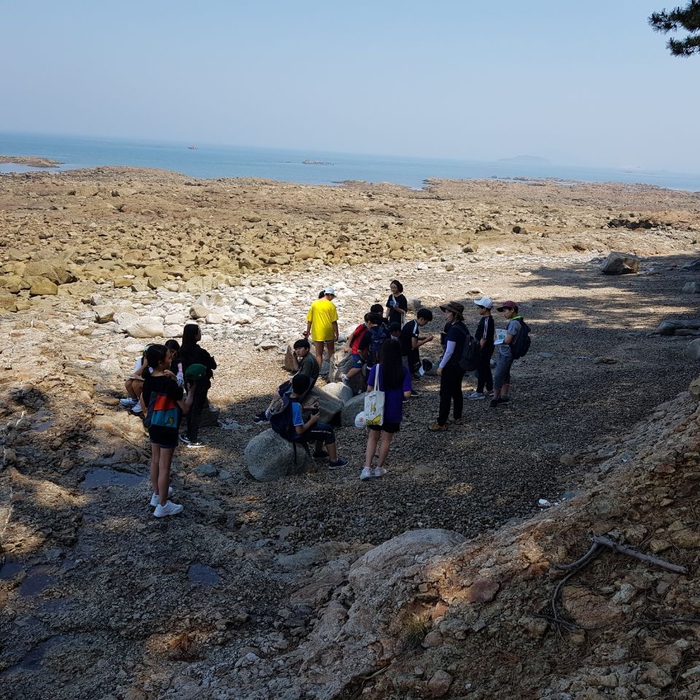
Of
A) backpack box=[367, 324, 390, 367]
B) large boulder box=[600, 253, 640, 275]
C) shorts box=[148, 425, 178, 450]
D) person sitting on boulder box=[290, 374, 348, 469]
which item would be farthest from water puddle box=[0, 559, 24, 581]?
large boulder box=[600, 253, 640, 275]

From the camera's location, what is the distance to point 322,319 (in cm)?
1177

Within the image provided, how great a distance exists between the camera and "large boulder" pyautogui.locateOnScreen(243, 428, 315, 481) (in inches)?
334

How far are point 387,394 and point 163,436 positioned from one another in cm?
246

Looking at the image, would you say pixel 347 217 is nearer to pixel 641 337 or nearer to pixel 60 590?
pixel 641 337

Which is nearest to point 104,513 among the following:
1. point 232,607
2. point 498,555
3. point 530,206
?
point 232,607

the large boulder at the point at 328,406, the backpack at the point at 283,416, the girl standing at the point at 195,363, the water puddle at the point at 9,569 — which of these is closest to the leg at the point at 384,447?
the backpack at the point at 283,416

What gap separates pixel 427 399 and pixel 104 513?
554cm

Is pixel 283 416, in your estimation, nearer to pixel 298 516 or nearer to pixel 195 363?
pixel 298 516

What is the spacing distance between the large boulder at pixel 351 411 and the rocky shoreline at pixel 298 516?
0.79 meters

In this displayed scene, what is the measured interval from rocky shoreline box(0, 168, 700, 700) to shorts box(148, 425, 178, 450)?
816 mm

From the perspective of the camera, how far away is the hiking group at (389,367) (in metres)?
7.96

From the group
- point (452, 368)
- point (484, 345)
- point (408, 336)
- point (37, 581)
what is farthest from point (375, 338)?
point (37, 581)

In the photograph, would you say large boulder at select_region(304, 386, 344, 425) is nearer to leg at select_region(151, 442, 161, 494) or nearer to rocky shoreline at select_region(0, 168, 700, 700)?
rocky shoreline at select_region(0, 168, 700, 700)

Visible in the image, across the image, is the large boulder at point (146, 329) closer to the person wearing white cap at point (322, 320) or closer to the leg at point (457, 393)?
the person wearing white cap at point (322, 320)
